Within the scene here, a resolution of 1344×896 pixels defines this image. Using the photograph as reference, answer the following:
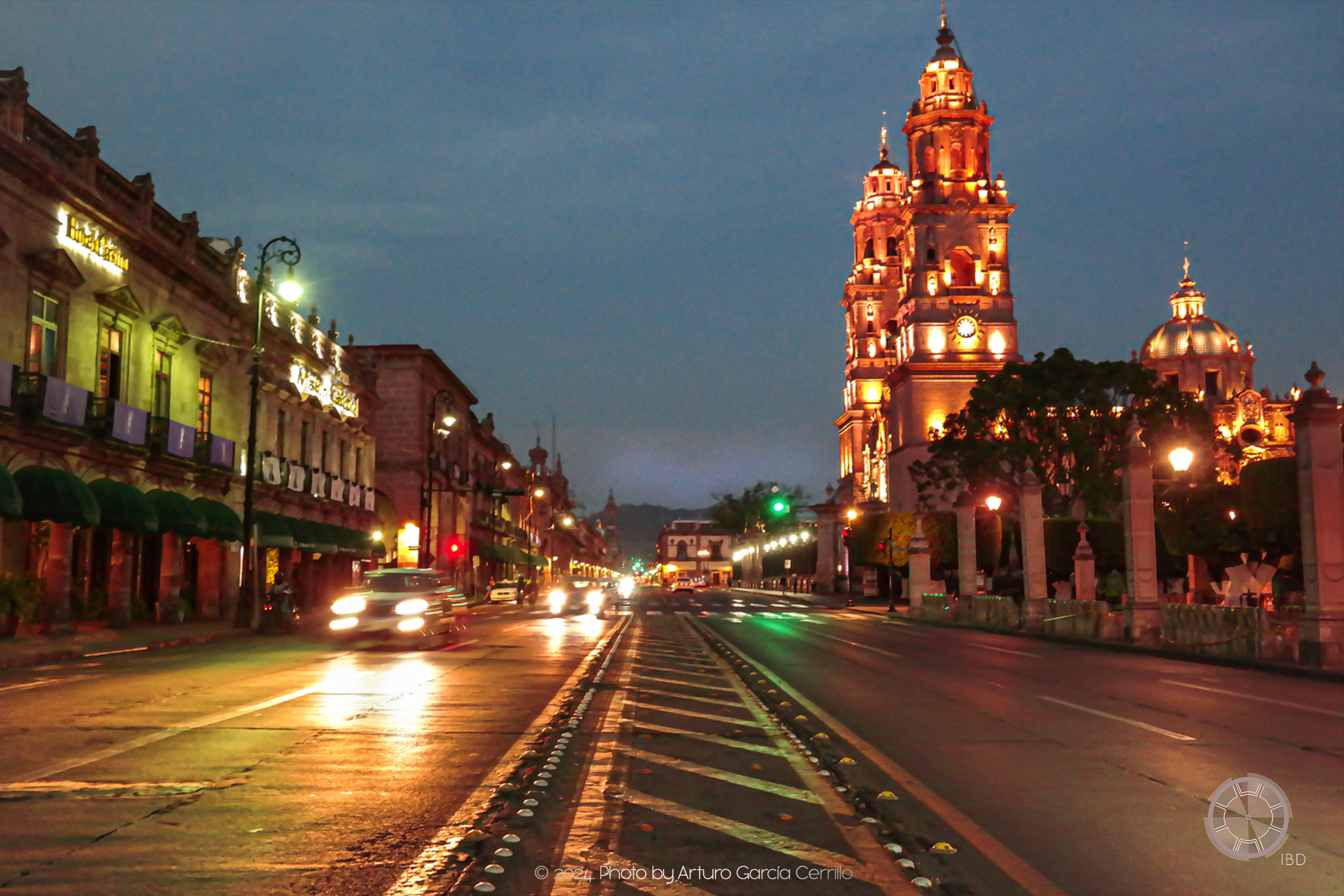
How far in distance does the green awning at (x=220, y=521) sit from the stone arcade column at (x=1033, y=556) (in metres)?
24.4

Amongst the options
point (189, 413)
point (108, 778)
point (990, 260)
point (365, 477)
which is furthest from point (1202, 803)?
point (990, 260)

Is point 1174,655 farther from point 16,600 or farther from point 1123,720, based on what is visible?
point 16,600

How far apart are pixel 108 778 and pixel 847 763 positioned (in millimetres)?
5543

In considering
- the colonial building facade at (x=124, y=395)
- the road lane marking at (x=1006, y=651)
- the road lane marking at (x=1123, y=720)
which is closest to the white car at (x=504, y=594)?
the colonial building facade at (x=124, y=395)

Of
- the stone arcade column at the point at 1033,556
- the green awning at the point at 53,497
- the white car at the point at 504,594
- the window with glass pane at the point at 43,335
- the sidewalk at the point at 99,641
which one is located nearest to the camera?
the sidewalk at the point at 99,641

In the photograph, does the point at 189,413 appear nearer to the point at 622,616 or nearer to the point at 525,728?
the point at 622,616

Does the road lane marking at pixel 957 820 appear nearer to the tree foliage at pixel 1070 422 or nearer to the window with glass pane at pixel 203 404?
the window with glass pane at pixel 203 404

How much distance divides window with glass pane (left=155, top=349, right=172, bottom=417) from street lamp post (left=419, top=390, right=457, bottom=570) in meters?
16.1

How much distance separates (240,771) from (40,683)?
9.69m

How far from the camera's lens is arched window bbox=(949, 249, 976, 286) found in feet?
333

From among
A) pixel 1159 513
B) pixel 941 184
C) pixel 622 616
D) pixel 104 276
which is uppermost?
pixel 941 184

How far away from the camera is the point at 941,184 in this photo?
102m

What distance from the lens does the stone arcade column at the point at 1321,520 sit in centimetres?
2044

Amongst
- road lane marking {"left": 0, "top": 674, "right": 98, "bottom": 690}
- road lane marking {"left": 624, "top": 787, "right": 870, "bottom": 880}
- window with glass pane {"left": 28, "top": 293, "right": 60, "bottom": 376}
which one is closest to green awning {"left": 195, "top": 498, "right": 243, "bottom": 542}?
window with glass pane {"left": 28, "top": 293, "right": 60, "bottom": 376}
